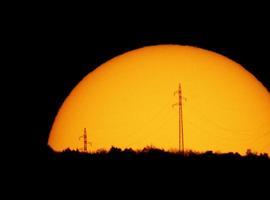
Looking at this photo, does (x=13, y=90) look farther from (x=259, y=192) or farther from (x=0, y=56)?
(x=259, y=192)

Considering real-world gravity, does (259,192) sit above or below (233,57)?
below

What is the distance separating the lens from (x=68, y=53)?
37.7ft

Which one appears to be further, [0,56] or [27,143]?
[0,56]

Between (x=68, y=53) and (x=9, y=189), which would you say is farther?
(x=68, y=53)

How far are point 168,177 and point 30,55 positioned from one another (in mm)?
6627

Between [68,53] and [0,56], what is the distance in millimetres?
2021

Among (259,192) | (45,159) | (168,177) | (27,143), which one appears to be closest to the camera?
(259,192)

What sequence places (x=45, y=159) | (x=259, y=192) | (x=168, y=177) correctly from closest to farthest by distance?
(x=259, y=192) → (x=168, y=177) → (x=45, y=159)

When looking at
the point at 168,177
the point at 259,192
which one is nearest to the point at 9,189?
the point at 168,177

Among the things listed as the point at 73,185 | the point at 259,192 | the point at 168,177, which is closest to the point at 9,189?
the point at 73,185

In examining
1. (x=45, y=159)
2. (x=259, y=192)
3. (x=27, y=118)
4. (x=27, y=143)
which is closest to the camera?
(x=259, y=192)

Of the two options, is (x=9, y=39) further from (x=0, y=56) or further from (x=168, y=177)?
(x=168, y=177)

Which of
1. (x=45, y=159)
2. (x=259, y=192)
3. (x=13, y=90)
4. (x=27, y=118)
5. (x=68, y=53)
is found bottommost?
(x=259, y=192)

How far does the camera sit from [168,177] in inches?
278
